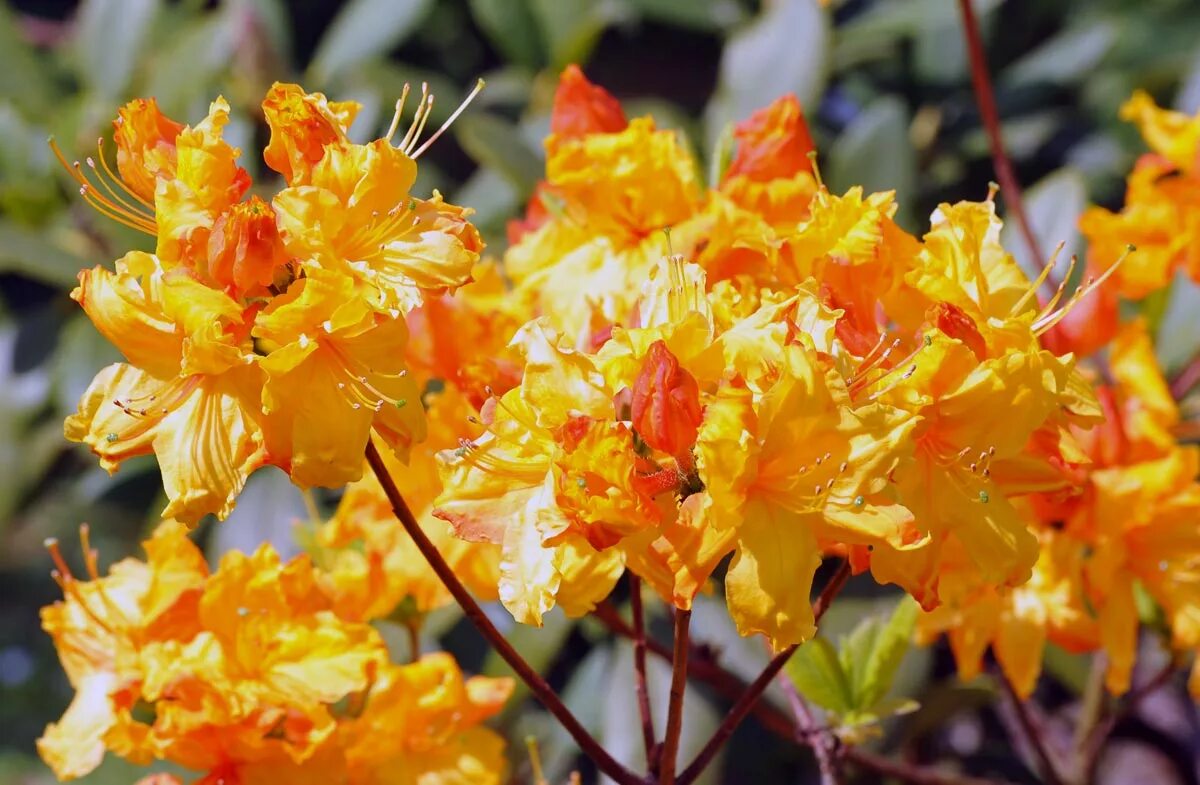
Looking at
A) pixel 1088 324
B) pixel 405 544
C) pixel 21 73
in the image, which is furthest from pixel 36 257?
pixel 1088 324

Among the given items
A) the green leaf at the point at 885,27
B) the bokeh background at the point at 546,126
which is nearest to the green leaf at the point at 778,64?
the bokeh background at the point at 546,126

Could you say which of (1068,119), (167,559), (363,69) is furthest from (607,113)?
(1068,119)

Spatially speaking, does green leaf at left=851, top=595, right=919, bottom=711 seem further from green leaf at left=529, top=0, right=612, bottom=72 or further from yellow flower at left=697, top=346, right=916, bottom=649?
green leaf at left=529, top=0, right=612, bottom=72

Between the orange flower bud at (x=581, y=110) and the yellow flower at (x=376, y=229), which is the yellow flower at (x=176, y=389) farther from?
the orange flower bud at (x=581, y=110)

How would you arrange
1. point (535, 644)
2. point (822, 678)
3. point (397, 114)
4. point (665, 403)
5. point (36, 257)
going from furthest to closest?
1. point (36, 257)
2. point (535, 644)
3. point (822, 678)
4. point (397, 114)
5. point (665, 403)

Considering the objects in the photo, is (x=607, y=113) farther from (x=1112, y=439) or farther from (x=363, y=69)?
(x=363, y=69)

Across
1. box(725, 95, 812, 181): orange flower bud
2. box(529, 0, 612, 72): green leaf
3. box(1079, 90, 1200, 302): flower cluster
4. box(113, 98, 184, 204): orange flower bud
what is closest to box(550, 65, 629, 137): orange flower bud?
box(725, 95, 812, 181): orange flower bud

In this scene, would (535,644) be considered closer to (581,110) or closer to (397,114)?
(581,110)
